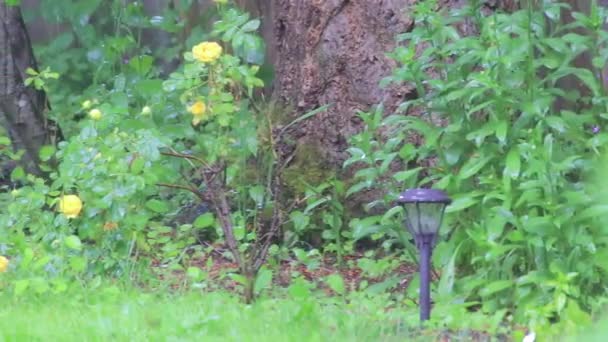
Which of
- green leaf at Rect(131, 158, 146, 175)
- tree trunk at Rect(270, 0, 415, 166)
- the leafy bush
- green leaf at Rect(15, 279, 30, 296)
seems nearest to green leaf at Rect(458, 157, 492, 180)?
the leafy bush

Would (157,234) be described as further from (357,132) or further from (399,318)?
(399,318)

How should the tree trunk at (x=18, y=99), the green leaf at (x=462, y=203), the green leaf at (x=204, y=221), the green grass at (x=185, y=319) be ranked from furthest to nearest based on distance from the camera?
the tree trunk at (x=18, y=99) < the green leaf at (x=204, y=221) < the green leaf at (x=462, y=203) < the green grass at (x=185, y=319)

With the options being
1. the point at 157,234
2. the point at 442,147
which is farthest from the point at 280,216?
the point at 157,234

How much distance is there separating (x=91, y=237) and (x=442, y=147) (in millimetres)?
1809

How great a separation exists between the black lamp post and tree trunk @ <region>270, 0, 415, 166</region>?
1819 mm

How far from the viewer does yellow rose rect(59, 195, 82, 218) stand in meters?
4.96

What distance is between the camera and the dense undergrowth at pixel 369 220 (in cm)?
419

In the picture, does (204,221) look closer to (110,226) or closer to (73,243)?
(110,226)

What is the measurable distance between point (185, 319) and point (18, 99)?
11.4 feet

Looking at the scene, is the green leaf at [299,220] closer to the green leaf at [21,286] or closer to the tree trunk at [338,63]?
the tree trunk at [338,63]

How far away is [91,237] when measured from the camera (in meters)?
5.29

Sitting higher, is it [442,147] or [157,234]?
[442,147]

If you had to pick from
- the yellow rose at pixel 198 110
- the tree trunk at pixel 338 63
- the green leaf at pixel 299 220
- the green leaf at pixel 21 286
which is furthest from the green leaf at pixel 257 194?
the green leaf at pixel 21 286

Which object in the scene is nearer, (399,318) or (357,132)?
(399,318)
